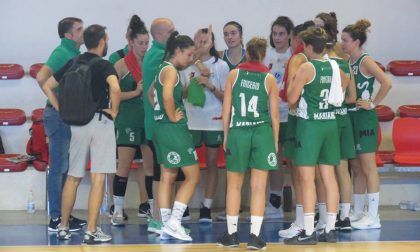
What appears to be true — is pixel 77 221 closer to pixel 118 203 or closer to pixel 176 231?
pixel 118 203

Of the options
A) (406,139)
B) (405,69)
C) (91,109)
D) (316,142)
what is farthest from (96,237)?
(405,69)

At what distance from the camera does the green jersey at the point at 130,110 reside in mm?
9742

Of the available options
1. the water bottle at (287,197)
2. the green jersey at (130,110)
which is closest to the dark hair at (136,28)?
the green jersey at (130,110)

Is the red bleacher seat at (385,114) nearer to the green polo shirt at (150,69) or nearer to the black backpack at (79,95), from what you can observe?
the green polo shirt at (150,69)

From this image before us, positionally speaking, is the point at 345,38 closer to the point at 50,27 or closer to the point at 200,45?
the point at 200,45

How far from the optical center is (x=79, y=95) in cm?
845

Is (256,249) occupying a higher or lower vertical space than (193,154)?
lower

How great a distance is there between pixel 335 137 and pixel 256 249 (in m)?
1.15

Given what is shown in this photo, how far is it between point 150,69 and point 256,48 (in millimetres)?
1118

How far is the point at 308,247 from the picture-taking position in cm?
849

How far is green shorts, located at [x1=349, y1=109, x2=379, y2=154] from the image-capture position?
938cm

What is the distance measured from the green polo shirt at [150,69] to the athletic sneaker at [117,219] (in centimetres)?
98

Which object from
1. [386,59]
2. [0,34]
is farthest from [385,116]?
[0,34]

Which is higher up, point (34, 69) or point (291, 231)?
point (34, 69)
